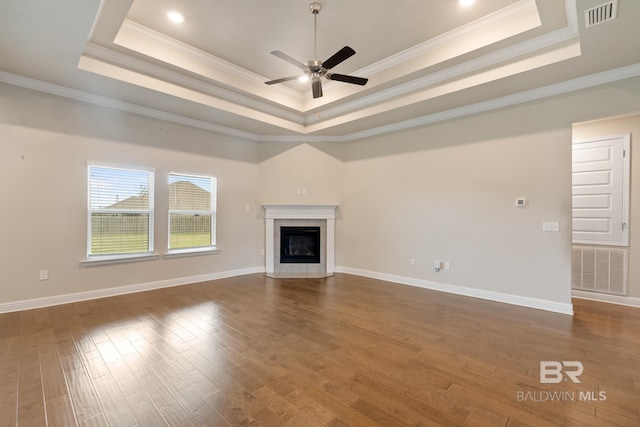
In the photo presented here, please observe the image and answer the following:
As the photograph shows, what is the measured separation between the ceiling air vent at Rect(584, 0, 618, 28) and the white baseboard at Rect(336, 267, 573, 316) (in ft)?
10.6

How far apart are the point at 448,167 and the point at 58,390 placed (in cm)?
533

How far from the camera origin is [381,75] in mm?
4262

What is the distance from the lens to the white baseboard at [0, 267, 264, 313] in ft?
11.7

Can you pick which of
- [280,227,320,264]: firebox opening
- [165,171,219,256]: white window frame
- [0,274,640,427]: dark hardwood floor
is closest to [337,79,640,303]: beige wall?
[0,274,640,427]: dark hardwood floor

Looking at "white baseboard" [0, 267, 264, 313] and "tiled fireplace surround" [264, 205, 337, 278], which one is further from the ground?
"tiled fireplace surround" [264, 205, 337, 278]

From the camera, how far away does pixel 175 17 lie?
325 centimetres

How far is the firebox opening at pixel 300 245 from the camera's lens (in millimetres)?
5996

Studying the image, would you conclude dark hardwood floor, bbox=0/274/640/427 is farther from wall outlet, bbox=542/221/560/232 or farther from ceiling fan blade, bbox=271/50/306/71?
ceiling fan blade, bbox=271/50/306/71

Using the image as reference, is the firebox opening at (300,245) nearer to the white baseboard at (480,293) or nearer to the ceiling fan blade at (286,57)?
the white baseboard at (480,293)

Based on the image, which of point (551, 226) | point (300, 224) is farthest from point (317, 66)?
point (551, 226)

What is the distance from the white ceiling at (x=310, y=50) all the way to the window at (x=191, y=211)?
4.03ft

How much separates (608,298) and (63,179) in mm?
8139

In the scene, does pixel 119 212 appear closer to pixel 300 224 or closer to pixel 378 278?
pixel 300 224

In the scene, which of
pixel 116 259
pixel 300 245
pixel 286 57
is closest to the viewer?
pixel 286 57
